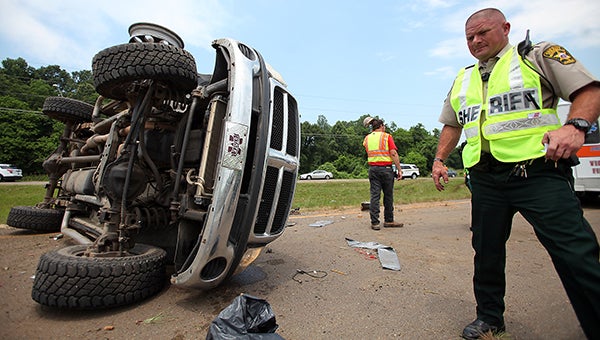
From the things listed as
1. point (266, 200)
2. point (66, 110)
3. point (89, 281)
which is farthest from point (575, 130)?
point (66, 110)

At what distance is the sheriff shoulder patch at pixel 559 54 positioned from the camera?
1.46 m

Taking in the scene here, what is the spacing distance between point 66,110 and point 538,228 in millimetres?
5866

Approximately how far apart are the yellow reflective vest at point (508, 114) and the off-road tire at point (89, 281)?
2240 mm

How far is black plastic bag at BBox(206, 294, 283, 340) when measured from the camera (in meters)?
1.43

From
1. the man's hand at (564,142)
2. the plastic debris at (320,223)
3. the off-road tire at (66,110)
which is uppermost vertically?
the off-road tire at (66,110)

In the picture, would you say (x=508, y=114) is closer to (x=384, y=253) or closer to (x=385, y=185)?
(x=384, y=253)

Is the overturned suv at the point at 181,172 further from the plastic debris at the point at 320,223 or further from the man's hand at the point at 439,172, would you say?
the plastic debris at the point at 320,223

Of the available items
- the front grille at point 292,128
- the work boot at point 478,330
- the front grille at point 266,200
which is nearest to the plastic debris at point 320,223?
the front grille at point 292,128

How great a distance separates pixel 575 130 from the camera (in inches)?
52.8

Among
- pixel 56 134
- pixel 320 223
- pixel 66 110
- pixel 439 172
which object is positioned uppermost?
pixel 56 134

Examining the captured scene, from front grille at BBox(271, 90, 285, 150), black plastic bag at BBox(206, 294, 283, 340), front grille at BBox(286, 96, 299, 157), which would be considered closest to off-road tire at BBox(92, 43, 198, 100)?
front grille at BBox(271, 90, 285, 150)

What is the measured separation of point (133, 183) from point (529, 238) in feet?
16.3

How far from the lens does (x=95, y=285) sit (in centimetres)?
192

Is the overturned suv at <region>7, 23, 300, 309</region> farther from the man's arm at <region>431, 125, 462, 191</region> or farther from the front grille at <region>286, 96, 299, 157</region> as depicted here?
the man's arm at <region>431, 125, 462, 191</region>
